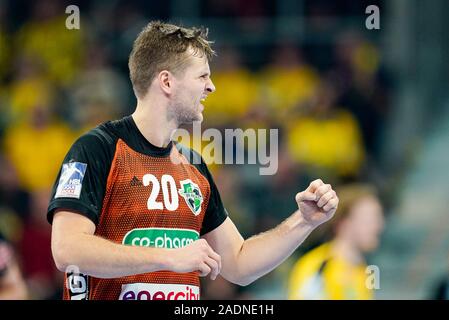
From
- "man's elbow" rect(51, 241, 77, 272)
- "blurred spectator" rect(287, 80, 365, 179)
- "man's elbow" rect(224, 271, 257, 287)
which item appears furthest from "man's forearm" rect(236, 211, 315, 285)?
"blurred spectator" rect(287, 80, 365, 179)

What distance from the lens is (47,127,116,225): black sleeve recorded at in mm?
4746

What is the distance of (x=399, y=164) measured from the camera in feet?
40.5

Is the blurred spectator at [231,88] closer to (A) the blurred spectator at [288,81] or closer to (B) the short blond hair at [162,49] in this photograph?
(A) the blurred spectator at [288,81]

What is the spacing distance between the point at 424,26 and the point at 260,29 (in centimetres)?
215

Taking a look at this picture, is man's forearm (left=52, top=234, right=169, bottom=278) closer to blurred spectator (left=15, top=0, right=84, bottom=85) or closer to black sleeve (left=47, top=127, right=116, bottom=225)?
black sleeve (left=47, top=127, right=116, bottom=225)

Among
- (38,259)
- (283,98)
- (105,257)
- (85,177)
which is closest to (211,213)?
(85,177)

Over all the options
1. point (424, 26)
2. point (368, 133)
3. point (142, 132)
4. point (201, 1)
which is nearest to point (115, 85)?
point (201, 1)

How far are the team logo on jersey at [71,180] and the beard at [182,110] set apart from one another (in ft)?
1.92

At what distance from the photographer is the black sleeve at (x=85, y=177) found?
15.6 feet

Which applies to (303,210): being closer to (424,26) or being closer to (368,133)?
(368,133)

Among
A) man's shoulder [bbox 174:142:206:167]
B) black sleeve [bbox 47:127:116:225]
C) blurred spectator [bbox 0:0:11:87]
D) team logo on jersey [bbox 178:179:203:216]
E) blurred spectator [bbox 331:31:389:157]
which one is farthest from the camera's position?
blurred spectator [bbox 0:0:11:87]

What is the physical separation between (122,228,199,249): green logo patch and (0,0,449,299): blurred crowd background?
571 centimetres
